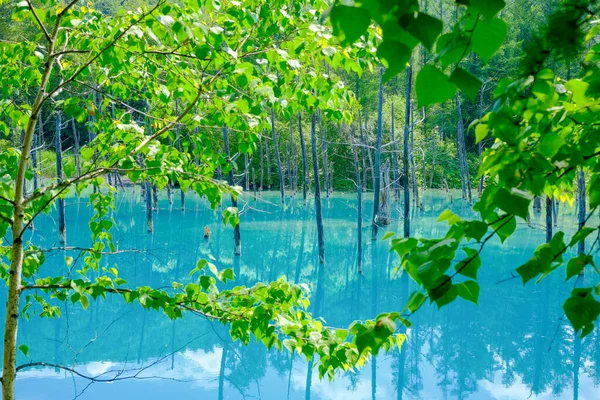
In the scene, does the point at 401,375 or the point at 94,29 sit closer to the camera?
the point at 94,29

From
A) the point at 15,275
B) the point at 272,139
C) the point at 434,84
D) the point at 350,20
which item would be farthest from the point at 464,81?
the point at 272,139

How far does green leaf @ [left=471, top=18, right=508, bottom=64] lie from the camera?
0.67m

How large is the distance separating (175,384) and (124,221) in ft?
46.8

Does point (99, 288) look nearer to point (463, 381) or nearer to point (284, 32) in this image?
point (284, 32)

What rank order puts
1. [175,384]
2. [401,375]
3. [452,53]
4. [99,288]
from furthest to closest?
[401,375]
[175,384]
[99,288]
[452,53]

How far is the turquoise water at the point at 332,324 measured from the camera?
733 centimetres

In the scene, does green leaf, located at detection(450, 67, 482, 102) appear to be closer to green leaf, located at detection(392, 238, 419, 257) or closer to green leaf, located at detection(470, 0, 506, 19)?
green leaf, located at detection(470, 0, 506, 19)

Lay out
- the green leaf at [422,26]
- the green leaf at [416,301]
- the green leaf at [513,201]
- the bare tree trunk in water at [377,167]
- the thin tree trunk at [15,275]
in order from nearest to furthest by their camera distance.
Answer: the green leaf at [422,26] → the green leaf at [513,201] → the green leaf at [416,301] → the thin tree trunk at [15,275] → the bare tree trunk in water at [377,167]

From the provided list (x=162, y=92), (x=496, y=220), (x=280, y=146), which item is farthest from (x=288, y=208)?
(x=496, y=220)

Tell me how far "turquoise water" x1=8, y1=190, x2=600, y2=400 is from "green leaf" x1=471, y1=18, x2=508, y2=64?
132 inches

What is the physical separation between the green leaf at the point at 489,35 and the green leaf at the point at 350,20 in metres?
0.15

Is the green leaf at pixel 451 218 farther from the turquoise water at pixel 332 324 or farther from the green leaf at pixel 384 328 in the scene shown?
the turquoise water at pixel 332 324

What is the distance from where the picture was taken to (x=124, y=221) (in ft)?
67.6

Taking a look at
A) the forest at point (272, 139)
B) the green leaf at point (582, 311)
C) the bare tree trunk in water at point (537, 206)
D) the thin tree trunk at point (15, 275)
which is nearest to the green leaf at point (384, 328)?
the forest at point (272, 139)
